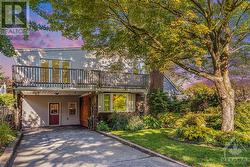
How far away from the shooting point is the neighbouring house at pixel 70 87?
16.9 m

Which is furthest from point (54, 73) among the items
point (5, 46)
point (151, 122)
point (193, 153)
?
point (193, 153)

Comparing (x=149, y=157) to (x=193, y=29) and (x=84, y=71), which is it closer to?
(x=193, y=29)

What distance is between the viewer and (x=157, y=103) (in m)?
19.8

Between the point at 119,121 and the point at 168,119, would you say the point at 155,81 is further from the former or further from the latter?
the point at 119,121

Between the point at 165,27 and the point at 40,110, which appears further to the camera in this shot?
the point at 40,110

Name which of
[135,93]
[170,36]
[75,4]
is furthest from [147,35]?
[135,93]

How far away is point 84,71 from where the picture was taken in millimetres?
18266

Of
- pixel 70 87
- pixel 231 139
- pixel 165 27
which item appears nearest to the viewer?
Answer: pixel 165 27

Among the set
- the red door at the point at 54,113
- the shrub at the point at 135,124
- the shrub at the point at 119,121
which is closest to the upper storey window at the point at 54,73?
the shrub at the point at 119,121

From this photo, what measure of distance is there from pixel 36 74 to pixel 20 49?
3.18m

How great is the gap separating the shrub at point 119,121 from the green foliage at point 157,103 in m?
2.91

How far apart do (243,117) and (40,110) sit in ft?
53.1

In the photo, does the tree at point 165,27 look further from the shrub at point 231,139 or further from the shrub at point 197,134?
the shrub at point 231,139

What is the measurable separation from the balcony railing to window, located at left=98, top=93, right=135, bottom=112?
1.31 m
